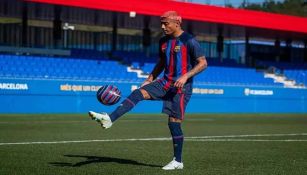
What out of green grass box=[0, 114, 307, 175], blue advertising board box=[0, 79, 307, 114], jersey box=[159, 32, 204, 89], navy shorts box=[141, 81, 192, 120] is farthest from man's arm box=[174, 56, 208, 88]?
blue advertising board box=[0, 79, 307, 114]

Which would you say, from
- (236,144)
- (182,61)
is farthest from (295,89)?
(182,61)

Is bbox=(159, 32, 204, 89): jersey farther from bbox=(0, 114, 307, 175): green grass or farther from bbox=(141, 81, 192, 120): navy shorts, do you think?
bbox=(0, 114, 307, 175): green grass

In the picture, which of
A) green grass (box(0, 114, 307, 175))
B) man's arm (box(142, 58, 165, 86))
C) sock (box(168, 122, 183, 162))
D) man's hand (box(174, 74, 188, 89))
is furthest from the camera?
man's arm (box(142, 58, 165, 86))

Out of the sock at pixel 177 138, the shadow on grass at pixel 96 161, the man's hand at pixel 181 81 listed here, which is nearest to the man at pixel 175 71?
the sock at pixel 177 138

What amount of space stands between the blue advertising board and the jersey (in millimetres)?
20720

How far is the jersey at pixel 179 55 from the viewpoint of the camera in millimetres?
8539

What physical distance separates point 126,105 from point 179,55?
101cm

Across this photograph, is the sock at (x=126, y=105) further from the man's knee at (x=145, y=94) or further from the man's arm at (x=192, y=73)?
the man's arm at (x=192, y=73)

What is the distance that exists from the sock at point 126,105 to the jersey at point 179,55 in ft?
1.42

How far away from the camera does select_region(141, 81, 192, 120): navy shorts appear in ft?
28.0

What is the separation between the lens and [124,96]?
32.4m

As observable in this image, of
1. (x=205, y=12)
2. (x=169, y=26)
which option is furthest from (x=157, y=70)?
(x=205, y=12)

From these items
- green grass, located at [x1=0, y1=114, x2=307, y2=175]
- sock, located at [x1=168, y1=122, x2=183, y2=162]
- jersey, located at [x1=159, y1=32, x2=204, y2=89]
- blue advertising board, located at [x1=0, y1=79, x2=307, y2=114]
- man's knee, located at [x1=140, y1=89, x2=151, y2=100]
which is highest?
jersey, located at [x1=159, y1=32, x2=204, y2=89]

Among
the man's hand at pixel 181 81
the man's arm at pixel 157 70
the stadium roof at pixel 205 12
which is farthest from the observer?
the stadium roof at pixel 205 12
